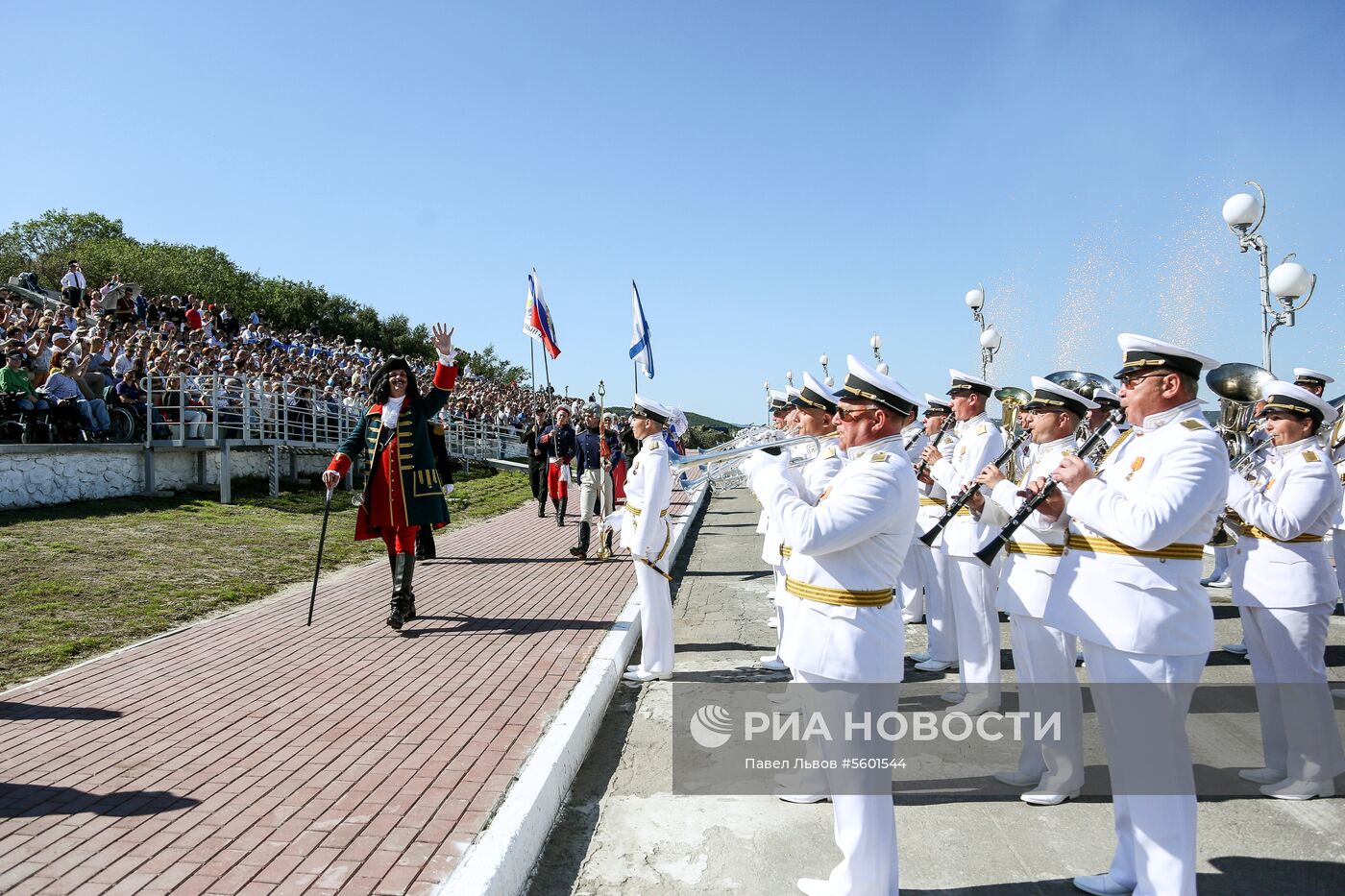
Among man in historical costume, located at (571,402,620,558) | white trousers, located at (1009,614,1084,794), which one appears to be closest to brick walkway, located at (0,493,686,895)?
white trousers, located at (1009,614,1084,794)

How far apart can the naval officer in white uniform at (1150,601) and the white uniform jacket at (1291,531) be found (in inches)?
61.3

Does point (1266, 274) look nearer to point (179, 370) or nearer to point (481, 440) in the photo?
point (179, 370)

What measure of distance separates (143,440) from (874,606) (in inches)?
597

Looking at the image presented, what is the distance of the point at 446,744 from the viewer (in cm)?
460

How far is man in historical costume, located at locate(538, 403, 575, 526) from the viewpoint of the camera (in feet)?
50.2

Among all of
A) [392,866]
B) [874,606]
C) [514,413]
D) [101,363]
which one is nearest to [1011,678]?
[874,606]

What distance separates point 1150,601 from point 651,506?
360 centimetres

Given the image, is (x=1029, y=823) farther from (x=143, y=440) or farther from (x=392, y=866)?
(x=143, y=440)

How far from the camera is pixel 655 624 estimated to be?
243 inches

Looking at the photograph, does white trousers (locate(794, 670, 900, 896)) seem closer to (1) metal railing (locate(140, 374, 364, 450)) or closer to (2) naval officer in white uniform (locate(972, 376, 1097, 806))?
(2) naval officer in white uniform (locate(972, 376, 1097, 806))

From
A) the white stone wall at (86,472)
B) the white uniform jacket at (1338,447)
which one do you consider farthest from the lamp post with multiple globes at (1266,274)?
the white stone wall at (86,472)

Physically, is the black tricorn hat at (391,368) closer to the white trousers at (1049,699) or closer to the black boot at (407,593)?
the black boot at (407,593)

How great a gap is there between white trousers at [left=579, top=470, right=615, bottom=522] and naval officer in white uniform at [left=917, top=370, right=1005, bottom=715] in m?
6.39

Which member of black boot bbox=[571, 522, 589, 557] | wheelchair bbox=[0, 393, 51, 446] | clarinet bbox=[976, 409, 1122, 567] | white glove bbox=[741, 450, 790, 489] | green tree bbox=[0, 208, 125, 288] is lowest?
black boot bbox=[571, 522, 589, 557]
